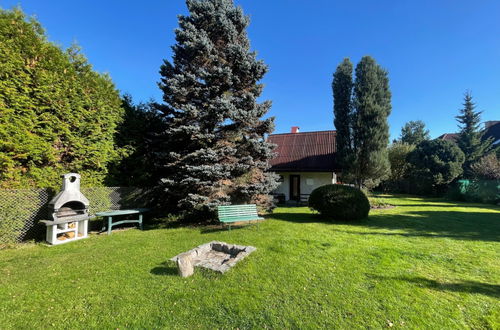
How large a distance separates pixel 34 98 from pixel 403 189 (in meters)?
29.8

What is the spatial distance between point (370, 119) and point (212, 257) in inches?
490

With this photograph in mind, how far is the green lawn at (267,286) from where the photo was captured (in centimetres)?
262

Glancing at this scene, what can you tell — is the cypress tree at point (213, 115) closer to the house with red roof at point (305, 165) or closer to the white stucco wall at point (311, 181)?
the house with red roof at point (305, 165)

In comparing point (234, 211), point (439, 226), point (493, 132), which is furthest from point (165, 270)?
point (493, 132)

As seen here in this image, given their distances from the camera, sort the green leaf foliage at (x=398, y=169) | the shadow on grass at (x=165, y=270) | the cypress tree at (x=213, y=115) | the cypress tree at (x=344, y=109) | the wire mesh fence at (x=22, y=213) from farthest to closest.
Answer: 1. the green leaf foliage at (x=398, y=169)
2. the cypress tree at (x=344, y=109)
3. the cypress tree at (x=213, y=115)
4. the wire mesh fence at (x=22, y=213)
5. the shadow on grass at (x=165, y=270)

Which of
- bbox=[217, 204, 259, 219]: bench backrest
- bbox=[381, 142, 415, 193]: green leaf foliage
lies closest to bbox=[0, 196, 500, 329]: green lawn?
bbox=[217, 204, 259, 219]: bench backrest

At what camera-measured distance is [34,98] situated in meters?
5.69

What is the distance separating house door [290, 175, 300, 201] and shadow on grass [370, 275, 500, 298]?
11.4 metres

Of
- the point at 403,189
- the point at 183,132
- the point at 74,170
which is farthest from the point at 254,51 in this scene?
the point at 403,189

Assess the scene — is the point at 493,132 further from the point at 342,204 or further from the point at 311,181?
the point at 342,204

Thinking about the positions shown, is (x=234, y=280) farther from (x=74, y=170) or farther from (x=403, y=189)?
(x=403, y=189)

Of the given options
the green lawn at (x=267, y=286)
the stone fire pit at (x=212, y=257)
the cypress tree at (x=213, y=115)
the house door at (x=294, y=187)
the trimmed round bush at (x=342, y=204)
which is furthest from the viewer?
the house door at (x=294, y=187)

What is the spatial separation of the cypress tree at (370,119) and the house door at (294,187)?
3.87m

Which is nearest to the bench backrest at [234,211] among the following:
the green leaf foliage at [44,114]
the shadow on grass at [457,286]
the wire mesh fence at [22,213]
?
the shadow on grass at [457,286]
